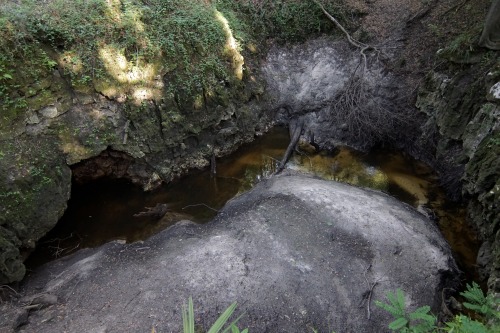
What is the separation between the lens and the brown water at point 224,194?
843 centimetres

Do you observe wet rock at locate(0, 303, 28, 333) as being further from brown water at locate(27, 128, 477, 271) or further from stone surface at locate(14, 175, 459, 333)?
brown water at locate(27, 128, 477, 271)

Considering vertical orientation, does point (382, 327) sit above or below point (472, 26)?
below

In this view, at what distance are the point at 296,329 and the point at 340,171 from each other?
5440 mm

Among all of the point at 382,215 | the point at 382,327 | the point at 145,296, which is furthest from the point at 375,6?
Answer: the point at 145,296

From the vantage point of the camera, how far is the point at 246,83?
11945 millimetres

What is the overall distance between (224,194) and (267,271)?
3.40 meters

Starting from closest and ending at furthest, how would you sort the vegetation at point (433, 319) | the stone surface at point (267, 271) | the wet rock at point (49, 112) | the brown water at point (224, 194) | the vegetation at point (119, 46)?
the vegetation at point (433, 319) → the stone surface at point (267, 271) → the vegetation at point (119, 46) → the wet rock at point (49, 112) → the brown water at point (224, 194)

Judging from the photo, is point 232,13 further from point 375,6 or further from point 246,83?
point 375,6

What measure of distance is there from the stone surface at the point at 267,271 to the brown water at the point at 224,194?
56 centimetres

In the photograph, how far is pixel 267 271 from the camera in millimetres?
6953

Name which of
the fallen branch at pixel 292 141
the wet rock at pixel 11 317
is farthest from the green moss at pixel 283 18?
the wet rock at pixel 11 317

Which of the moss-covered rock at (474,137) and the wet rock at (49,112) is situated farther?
the wet rock at (49,112)

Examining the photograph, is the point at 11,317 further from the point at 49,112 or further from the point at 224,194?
the point at 224,194

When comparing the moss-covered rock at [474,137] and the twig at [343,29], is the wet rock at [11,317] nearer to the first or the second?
the moss-covered rock at [474,137]
